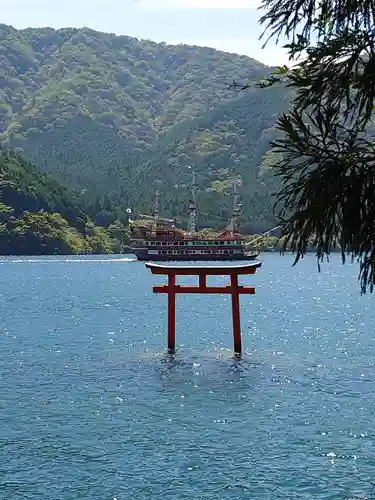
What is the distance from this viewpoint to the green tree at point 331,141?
27.9 feet

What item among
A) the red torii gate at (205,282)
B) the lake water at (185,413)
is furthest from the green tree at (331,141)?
the red torii gate at (205,282)

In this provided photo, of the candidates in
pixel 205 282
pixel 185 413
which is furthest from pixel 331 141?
pixel 205 282

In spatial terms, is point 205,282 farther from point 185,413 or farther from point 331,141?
point 331,141

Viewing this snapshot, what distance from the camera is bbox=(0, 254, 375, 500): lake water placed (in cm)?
1850

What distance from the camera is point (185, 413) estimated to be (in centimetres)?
2569

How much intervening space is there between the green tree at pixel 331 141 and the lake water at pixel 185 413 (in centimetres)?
1055

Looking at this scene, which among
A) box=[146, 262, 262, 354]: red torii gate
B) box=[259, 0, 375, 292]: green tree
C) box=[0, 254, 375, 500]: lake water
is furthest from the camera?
box=[146, 262, 262, 354]: red torii gate

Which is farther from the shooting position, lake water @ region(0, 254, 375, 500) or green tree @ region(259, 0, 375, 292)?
lake water @ region(0, 254, 375, 500)

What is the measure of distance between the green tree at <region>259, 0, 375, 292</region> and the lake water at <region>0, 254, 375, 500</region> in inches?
415

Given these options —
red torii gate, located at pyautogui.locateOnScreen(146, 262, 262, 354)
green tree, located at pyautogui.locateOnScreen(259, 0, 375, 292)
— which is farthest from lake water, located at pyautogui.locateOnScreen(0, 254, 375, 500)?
green tree, located at pyautogui.locateOnScreen(259, 0, 375, 292)

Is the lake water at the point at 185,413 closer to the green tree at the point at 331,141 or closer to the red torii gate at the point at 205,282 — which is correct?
the red torii gate at the point at 205,282

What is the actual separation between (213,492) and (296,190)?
36.7ft

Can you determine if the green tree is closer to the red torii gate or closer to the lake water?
the lake water

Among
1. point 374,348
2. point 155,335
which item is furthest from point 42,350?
point 374,348
